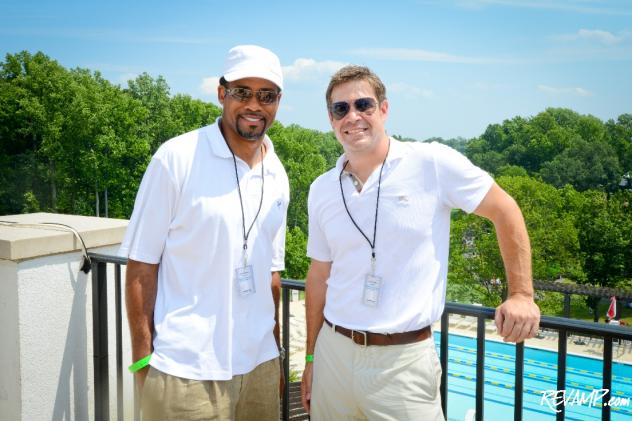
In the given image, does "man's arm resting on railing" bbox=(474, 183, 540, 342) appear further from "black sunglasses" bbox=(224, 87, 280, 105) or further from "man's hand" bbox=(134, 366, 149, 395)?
A: "man's hand" bbox=(134, 366, 149, 395)

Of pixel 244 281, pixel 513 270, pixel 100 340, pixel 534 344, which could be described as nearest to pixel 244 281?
pixel 244 281

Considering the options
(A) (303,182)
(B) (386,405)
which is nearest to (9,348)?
(B) (386,405)

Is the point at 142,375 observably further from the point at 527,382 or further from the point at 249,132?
the point at 527,382

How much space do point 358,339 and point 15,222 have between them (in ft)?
7.07

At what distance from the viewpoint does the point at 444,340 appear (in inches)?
91.4

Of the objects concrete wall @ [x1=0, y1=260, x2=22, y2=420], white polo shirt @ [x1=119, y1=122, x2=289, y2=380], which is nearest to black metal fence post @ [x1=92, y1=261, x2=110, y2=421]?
concrete wall @ [x1=0, y1=260, x2=22, y2=420]

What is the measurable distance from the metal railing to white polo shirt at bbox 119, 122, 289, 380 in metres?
0.42

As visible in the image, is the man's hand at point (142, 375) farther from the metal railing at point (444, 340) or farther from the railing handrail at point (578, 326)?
the railing handrail at point (578, 326)

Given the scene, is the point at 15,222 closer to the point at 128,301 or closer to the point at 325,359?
the point at 128,301

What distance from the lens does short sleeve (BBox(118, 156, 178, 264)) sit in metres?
2.20

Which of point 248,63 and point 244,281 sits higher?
point 248,63

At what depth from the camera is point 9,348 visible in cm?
292

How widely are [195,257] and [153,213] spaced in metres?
0.24

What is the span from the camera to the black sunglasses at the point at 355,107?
2422 millimetres
